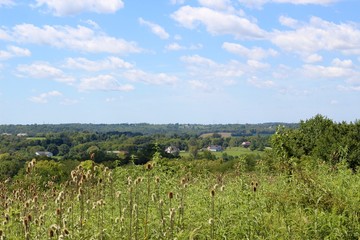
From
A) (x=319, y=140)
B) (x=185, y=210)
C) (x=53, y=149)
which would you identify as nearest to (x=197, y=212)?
(x=185, y=210)

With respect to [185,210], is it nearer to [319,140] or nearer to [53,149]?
[319,140]

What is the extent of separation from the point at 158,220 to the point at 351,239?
7.77 ft

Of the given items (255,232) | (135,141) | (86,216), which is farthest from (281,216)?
(135,141)

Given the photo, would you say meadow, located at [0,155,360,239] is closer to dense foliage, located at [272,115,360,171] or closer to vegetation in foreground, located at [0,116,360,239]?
vegetation in foreground, located at [0,116,360,239]

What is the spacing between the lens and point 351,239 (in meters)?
5.65

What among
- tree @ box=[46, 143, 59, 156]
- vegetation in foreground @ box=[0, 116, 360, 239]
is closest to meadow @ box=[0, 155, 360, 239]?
vegetation in foreground @ box=[0, 116, 360, 239]

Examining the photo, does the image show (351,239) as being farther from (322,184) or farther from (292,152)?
(292,152)

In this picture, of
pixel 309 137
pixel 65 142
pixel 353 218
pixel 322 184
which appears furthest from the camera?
pixel 65 142

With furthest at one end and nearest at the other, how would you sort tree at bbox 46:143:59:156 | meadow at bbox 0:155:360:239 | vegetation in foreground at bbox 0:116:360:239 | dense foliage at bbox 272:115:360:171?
1. tree at bbox 46:143:59:156
2. dense foliage at bbox 272:115:360:171
3. meadow at bbox 0:155:360:239
4. vegetation in foreground at bbox 0:116:360:239

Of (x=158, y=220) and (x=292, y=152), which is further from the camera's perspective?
(x=292, y=152)

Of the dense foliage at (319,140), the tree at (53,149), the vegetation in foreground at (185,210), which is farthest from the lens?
the tree at (53,149)

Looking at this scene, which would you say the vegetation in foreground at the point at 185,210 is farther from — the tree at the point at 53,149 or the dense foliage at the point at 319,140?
the tree at the point at 53,149

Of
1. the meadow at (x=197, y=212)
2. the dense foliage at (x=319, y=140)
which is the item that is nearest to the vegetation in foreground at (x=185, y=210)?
the meadow at (x=197, y=212)

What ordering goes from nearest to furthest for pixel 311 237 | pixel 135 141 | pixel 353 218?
pixel 311 237 → pixel 353 218 → pixel 135 141
